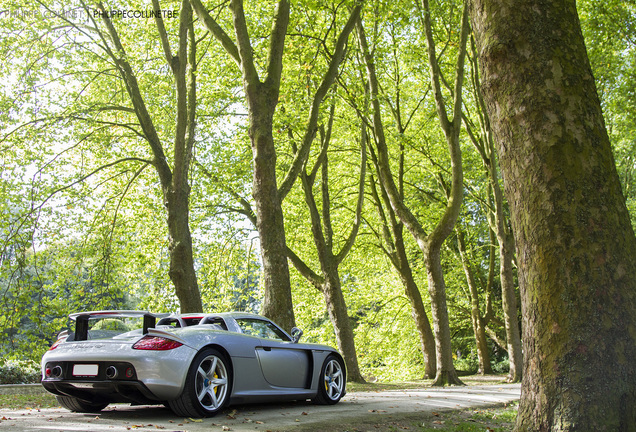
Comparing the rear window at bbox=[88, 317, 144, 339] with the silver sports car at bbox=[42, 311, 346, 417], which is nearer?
the silver sports car at bbox=[42, 311, 346, 417]

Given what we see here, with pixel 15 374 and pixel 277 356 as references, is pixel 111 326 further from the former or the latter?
pixel 15 374

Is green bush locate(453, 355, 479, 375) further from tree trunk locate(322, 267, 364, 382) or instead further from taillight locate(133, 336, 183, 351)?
taillight locate(133, 336, 183, 351)

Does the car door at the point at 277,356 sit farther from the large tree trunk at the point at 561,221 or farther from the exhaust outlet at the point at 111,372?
the large tree trunk at the point at 561,221

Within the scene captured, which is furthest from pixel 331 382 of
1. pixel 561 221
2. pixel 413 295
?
pixel 413 295

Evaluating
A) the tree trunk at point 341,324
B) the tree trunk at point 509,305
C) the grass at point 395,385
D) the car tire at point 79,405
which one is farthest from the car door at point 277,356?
the tree trunk at point 509,305

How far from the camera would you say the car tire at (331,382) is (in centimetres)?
862

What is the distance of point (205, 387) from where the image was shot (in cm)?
Answer: 658

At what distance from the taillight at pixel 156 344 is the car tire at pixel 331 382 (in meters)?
2.94

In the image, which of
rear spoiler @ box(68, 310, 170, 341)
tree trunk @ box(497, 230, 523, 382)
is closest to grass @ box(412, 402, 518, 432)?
rear spoiler @ box(68, 310, 170, 341)

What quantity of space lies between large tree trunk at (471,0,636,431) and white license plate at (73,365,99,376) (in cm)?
443

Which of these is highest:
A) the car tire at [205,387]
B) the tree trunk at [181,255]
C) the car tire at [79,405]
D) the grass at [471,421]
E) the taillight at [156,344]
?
the tree trunk at [181,255]

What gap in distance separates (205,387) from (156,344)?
78 centimetres

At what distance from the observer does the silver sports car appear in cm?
620

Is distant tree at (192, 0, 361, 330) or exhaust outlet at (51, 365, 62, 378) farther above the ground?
distant tree at (192, 0, 361, 330)
